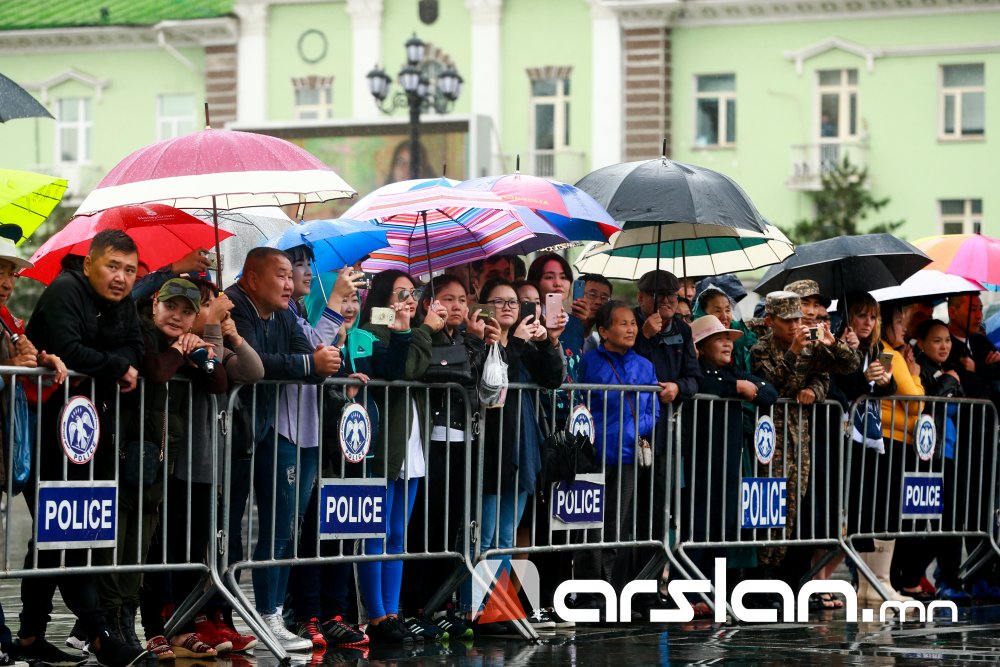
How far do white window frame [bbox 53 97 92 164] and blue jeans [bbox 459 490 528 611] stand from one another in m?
40.2

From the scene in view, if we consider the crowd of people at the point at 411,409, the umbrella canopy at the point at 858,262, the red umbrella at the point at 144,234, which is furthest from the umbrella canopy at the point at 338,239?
the umbrella canopy at the point at 858,262

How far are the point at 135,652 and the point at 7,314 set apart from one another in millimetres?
1516

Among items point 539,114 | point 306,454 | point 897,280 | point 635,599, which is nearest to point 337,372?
point 306,454

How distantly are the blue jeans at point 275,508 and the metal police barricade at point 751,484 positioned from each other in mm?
2504

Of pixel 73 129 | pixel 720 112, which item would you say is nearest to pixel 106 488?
pixel 720 112

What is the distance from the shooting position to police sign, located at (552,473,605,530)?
32.3 ft

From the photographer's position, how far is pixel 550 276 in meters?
10.8

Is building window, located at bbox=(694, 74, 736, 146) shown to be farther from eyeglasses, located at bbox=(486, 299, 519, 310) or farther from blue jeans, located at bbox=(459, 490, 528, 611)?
blue jeans, located at bbox=(459, 490, 528, 611)

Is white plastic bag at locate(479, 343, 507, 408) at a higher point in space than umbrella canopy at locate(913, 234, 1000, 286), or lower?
lower

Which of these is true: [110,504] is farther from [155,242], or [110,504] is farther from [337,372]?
[155,242]

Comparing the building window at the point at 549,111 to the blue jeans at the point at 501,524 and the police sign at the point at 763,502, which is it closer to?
the police sign at the point at 763,502

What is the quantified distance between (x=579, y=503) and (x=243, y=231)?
258 centimetres

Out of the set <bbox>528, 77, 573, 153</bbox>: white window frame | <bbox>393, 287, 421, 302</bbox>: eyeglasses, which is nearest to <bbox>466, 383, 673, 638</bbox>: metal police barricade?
<bbox>393, 287, 421, 302</bbox>: eyeglasses

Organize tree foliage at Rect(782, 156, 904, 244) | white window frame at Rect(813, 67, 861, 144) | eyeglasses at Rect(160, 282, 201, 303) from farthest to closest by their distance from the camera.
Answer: white window frame at Rect(813, 67, 861, 144) → tree foliage at Rect(782, 156, 904, 244) → eyeglasses at Rect(160, 282, 201, 303)
